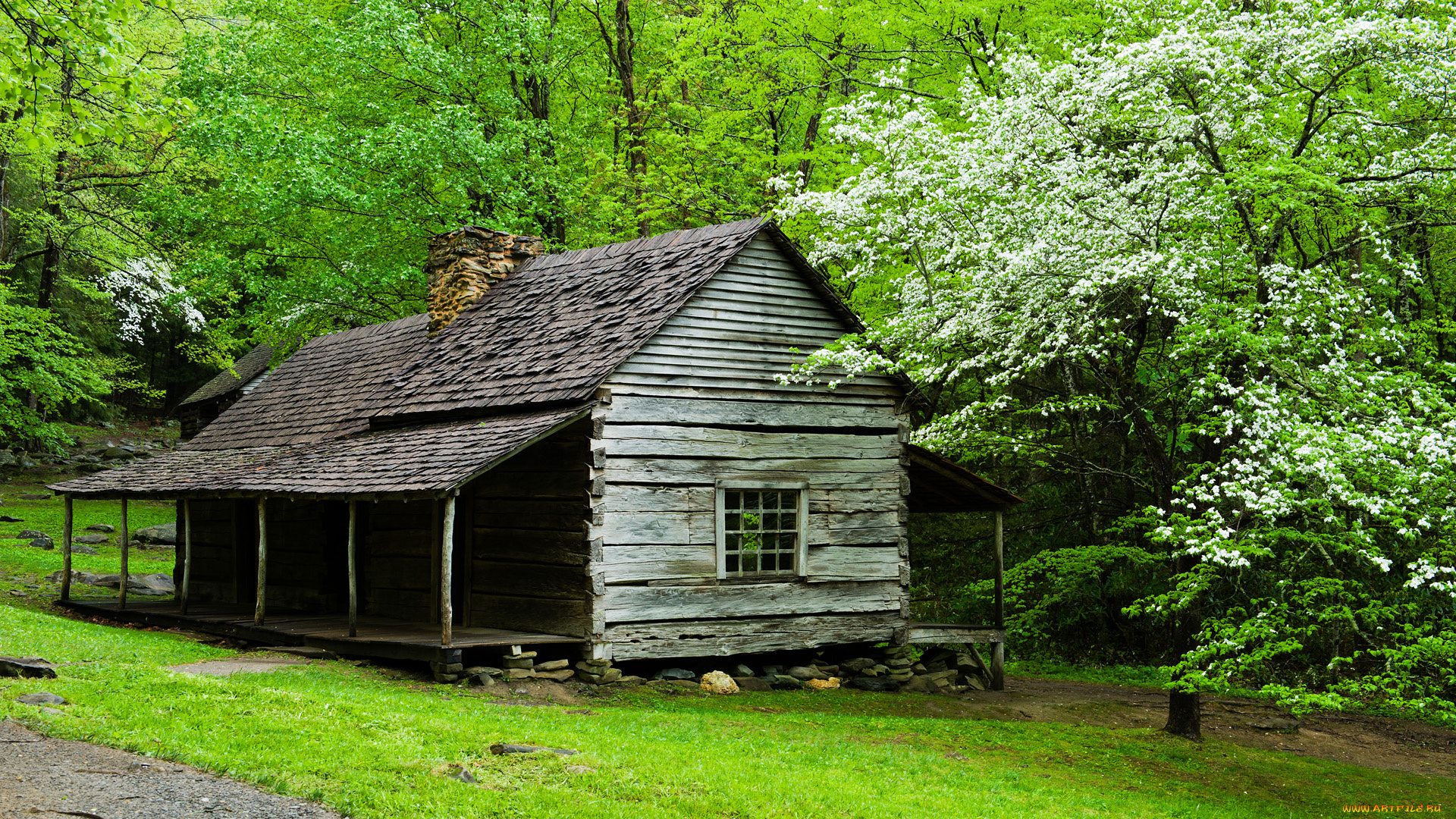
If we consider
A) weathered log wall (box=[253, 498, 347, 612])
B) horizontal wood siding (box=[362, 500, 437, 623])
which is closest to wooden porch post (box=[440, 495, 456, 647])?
horizontal wood siding (box=[362, 500, 437, 623])

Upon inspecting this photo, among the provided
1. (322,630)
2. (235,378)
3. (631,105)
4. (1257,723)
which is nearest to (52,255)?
(235,378)

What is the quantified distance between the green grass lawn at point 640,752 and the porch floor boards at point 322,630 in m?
0.52

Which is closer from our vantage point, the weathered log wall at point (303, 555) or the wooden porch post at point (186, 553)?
the wooden porch post at point (186, 553)

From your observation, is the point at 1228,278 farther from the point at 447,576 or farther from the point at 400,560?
the point at 400,560

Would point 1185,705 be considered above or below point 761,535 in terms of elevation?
below

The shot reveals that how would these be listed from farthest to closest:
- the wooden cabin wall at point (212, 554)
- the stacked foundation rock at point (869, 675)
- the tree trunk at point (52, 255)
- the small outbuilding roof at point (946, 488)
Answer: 1. the tree trunk at point (52, 255)
2. the wooden cabin wall at point (212, 554)
3. the small outbuilding roof at point (946, 488)
4. the stacked foundation rock at point (869, 675)

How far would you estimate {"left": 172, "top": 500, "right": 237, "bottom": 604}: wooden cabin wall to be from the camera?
66.1ft

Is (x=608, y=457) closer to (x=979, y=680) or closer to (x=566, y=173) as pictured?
(x=979, y=680)

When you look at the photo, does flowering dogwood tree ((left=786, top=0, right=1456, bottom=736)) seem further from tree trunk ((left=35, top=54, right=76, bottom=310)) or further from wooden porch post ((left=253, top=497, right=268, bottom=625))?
tree trunk ((left=35, top=54, right=76, bottom=310))

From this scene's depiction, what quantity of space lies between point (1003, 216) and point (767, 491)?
4.73m

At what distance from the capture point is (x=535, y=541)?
13906 mm

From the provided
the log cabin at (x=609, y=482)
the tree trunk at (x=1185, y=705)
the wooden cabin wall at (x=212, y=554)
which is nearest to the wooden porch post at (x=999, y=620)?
the log cabin at (x=609, y=482)

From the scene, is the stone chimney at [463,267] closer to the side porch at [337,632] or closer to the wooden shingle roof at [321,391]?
the wooden shingle roof at [321,391]

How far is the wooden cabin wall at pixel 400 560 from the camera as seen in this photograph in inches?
603
